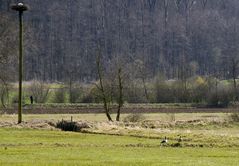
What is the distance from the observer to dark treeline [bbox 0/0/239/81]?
135 meters

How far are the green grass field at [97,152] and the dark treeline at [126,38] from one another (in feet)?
296

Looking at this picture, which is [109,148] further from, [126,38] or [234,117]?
[126,38]

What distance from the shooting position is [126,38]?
149250mm

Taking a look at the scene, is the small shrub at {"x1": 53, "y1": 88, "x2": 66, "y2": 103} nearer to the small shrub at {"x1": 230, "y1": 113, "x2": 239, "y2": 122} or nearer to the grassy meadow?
the small shrub at {"x1": 230, "y1": 113, "x2": 239, "y2": 122}

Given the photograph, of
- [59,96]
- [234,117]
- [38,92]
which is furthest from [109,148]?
[38,92]

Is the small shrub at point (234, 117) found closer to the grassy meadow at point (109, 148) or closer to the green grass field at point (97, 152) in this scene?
the grassy meadow at point (109, 148)

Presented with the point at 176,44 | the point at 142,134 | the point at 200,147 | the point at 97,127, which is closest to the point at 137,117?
the point at 97,127

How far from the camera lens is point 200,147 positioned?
31422 mm

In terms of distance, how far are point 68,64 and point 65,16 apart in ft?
68.1

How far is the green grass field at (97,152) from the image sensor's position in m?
22.8

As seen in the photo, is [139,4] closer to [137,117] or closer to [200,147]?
[137,117]

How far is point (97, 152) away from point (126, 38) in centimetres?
12294

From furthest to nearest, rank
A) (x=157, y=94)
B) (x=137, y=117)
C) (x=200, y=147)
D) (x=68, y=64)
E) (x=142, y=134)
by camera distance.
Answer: (x=68, y=64), (x=157, y=94), (x=137, y=117), (x=142, y=134), (x=200, y=147)

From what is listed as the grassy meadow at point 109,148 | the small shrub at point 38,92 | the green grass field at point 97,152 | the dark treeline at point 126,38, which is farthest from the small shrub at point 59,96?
the green grass field at point 97,152
